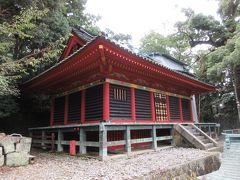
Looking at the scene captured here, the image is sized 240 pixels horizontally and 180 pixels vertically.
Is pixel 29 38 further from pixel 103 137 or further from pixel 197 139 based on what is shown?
pixel 197 139

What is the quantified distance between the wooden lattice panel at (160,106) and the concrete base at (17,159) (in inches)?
261

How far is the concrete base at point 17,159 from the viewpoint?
6.77 metres

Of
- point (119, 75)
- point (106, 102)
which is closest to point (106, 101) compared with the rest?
point (106, 102)

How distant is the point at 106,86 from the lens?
28.6ft

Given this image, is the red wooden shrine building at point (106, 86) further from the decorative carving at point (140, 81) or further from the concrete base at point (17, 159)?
the concrete base at point (17, 159)

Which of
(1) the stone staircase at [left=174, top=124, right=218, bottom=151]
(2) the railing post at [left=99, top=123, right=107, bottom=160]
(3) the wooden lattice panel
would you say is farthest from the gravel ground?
(3) the wooden lattice panel

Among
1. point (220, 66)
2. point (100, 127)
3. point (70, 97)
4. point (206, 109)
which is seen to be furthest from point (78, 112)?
point (206, 109)

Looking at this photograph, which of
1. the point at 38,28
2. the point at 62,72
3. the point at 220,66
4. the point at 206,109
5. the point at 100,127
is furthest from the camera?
the point at 206,109

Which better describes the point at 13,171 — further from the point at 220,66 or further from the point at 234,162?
the point at 220,66

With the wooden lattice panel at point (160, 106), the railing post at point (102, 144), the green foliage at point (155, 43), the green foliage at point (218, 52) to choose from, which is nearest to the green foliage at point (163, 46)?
the green foliage at point (155, 43)

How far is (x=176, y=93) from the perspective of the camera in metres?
13.2

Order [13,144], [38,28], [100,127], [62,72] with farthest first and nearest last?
1. [38,28]
2. [62,72]
3. [100,127]
4. [13,144]

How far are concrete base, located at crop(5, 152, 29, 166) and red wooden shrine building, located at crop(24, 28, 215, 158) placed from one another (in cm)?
301

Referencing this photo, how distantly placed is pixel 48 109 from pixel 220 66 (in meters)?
12.0
